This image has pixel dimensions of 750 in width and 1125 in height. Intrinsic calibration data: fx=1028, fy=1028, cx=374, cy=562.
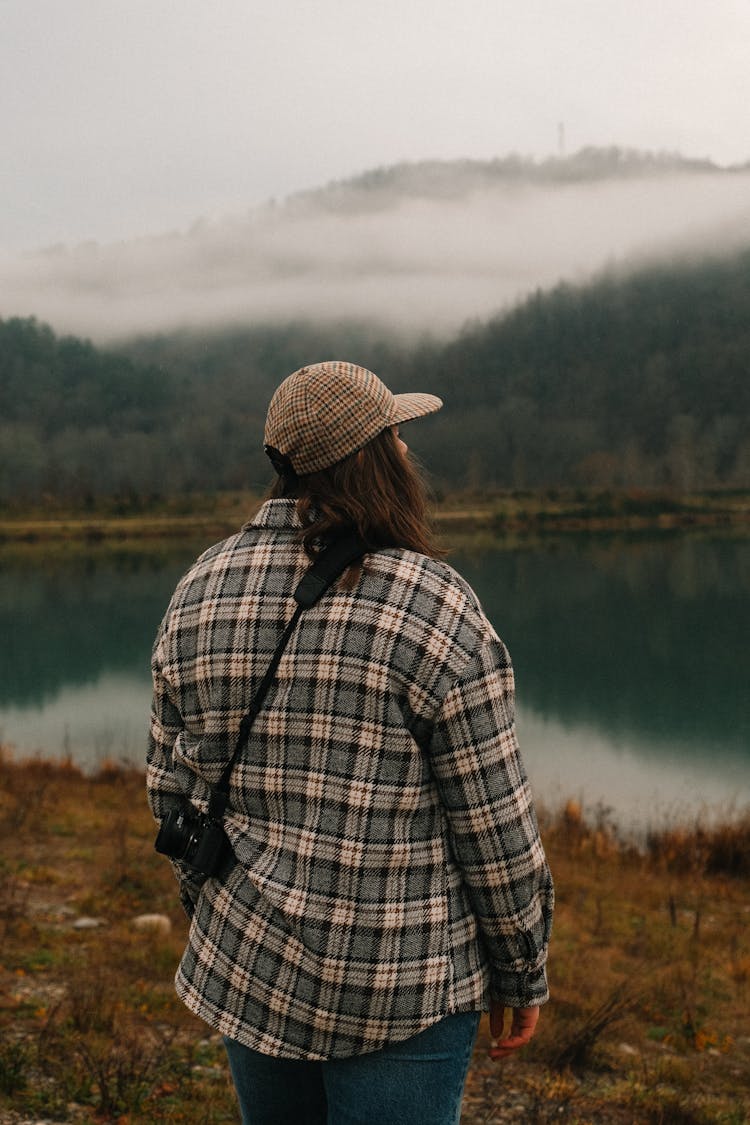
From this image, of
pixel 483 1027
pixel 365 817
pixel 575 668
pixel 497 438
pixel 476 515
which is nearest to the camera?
pixel 365 817

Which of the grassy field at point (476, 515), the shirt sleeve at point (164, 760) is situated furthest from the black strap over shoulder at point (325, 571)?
the grassy field at point (476, 515)

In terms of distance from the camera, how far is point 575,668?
2833cm

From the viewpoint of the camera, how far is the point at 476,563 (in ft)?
191

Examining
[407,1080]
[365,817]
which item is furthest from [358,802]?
[407,1080]

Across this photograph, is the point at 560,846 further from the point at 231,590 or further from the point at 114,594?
the point at 114,594

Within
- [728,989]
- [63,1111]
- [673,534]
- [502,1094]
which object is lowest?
[673,534]

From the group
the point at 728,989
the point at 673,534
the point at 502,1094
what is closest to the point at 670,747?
the point at 728,989

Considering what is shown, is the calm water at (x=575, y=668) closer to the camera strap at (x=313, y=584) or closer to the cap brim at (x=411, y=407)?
the cap brim at (x=411, y=407)

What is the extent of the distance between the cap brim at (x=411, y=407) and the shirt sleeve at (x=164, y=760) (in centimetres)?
58

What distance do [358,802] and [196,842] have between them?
320 mm

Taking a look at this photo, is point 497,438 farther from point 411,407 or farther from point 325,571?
point 325,571

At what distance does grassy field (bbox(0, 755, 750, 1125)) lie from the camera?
360 centimetres

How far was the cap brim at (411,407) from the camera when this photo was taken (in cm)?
169

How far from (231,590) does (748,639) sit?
108 ft
